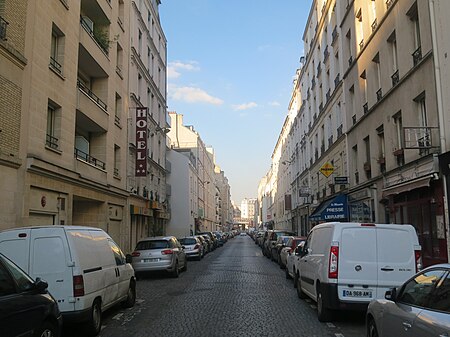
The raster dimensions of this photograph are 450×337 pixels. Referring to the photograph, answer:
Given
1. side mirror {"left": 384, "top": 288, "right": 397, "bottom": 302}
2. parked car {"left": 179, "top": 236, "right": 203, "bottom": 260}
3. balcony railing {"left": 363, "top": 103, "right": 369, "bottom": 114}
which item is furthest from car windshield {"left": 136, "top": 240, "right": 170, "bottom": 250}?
side mirror {"left": 384, "top": 288, "right": 397, "bottom": 302}

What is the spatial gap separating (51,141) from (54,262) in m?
9.77

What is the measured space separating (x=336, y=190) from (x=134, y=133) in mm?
12825

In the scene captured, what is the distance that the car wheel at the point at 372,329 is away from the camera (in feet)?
20.0

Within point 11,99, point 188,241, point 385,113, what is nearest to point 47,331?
point 11,99

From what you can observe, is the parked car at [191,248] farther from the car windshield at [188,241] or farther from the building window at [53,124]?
the building window at [53,124]

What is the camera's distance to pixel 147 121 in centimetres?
3156

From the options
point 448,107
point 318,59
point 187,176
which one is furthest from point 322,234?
point 187,176

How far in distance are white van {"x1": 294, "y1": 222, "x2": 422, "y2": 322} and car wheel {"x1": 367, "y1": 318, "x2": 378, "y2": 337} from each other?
2336 mm

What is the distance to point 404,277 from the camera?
343 inches

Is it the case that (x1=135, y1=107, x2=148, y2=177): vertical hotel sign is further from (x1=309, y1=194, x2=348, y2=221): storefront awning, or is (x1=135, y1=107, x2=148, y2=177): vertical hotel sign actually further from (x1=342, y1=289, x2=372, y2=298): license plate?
(x1=342, y1=289, x2=372, y2=298): license plate

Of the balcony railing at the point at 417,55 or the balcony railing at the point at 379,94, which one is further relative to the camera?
the balcony railing at the point at 379,94

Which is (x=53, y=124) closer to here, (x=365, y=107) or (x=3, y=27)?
(x=3, y=27)

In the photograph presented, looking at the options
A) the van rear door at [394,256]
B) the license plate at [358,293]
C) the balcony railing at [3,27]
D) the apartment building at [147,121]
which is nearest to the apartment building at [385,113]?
the van rear door at [394,256]

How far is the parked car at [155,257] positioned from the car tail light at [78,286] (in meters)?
9.77
